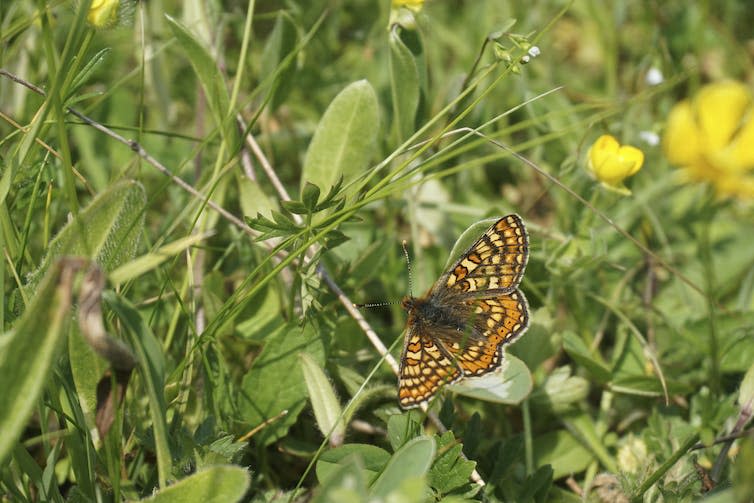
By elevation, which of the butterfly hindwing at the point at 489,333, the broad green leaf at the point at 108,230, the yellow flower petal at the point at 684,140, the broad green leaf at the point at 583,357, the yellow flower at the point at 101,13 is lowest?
the broad green leaf at the point at 583,357

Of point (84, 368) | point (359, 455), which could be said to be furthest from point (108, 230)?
point (359, 455)

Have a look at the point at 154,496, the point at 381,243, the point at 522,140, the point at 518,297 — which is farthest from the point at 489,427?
the point at 522,140

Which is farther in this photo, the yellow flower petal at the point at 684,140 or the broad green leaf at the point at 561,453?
the broad green leaf at the point at 561,453

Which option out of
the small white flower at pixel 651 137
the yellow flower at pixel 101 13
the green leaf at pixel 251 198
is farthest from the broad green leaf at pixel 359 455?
the small white flower at pixel 651 137

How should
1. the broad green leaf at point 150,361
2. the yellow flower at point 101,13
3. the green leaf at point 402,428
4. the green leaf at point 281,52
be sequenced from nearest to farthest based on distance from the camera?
1. the broad green leaf at point 150,361
2. the green leaf at point 402,428
3. the yellow flower at point 101,13
4. the green leaf at point 281,52

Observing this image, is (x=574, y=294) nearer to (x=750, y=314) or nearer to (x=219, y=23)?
(x=750, y=314)

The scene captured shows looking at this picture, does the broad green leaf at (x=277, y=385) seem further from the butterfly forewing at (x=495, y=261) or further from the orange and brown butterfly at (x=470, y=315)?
the butterfly forewing at (x=495, y=261)

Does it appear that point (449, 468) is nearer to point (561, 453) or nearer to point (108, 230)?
point (561, 453)
